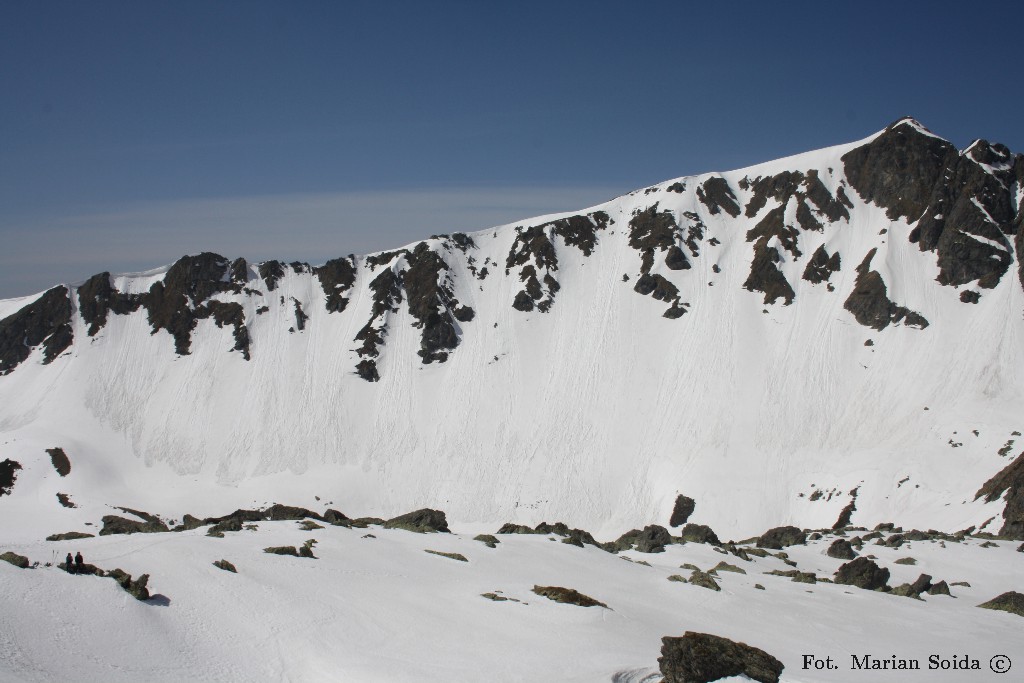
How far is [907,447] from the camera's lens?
→ 79312 mm

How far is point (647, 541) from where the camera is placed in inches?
1550

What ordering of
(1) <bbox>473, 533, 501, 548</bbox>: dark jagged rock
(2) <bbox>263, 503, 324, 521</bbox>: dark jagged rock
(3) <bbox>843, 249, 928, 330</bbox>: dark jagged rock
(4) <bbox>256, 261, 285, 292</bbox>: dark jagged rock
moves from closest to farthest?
(1) <bbox>473, 533, 501, 548</bbox>: dark jagged rock, (2) <bbox>263, 503, 324, 521</bbox>: dark jagged rock, (3) <bbox>843, 249, 928, 330</bbox>: dark jagged rock, (4) <bbox>256, 261, 285, 292</bbox>: dark jagged rock

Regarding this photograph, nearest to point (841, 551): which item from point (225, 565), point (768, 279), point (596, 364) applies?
point (225, 565)

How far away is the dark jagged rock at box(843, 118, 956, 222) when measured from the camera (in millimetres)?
109438

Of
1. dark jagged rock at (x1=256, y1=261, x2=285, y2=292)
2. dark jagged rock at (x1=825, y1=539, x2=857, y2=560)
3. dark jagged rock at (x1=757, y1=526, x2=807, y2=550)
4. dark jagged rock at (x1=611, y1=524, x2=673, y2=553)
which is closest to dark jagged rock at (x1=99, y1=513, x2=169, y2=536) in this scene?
dark jagged rock at (x1=611, y1=524, x2=673, y2=553)

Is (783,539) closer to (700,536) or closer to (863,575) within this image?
(700,536)

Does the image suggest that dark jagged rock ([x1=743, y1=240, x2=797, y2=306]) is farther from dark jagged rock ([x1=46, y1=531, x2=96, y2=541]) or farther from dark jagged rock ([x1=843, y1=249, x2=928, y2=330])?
dark jagged rock ([x1=46, y1=531, x2=96, y2=541])

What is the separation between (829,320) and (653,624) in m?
91.3

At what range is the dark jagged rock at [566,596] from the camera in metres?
21.1

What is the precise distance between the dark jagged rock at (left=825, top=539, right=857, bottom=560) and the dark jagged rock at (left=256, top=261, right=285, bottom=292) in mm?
108465

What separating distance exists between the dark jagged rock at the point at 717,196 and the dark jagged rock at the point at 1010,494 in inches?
2815

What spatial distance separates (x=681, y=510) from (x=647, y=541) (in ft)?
144

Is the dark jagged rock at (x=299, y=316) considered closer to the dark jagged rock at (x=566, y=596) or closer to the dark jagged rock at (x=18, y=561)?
the dark jagged rock at (x=18, y=561)

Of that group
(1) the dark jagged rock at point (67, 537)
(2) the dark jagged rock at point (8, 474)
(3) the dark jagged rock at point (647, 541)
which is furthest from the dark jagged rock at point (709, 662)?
(2) the dark jagged rock at point (8, 474)
